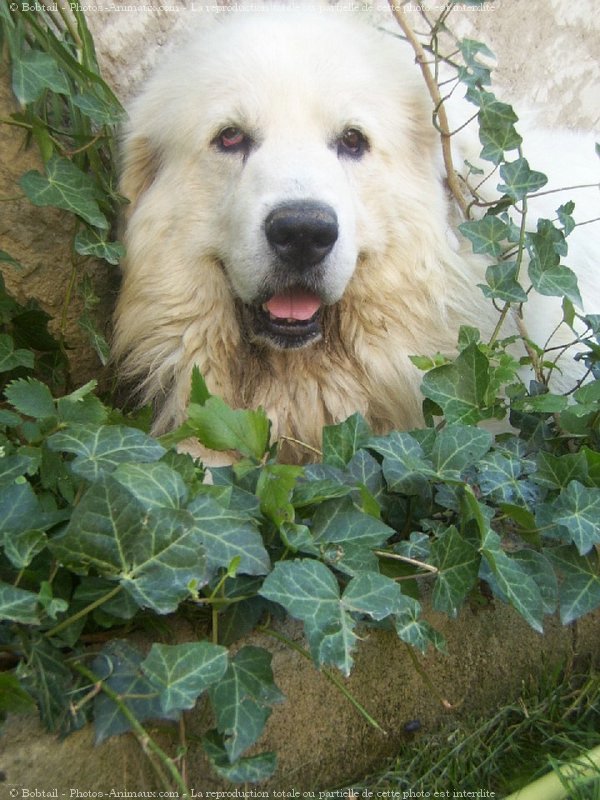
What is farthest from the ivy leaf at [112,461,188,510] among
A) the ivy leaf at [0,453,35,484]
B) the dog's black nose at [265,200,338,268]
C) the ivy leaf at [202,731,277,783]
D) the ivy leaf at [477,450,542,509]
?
the dog's black nose at [265,200,338,268]

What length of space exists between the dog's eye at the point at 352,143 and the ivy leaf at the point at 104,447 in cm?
118

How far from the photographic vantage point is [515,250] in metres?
2.46

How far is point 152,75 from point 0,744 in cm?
216

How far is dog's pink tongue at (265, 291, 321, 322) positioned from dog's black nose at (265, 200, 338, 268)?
144 mm

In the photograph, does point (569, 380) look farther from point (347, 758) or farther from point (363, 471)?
point (347, 758)

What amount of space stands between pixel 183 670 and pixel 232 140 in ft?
5.23

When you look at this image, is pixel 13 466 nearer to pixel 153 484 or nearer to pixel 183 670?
pixel 153 484

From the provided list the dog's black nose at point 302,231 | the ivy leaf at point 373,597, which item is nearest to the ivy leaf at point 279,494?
the ivy leaf at point 373,597

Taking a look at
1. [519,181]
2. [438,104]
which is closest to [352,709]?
[519,181]

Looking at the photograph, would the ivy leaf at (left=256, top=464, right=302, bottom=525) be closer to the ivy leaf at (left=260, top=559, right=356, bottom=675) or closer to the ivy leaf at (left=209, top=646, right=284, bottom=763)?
the ivy leaf at (left=260, top=559, right=356, bottom=675)

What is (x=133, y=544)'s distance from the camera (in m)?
1.33

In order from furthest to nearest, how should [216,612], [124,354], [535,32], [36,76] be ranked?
[535,32]
[124,354]
[36,76]
[216,612]

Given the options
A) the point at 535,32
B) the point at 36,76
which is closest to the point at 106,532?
the point at 36,76

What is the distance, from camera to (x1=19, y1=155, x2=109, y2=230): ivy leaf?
220 cm
